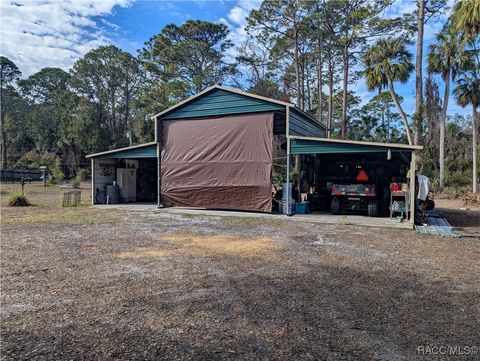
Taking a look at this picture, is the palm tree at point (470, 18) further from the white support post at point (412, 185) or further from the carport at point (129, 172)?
the carport at point (129, 172)

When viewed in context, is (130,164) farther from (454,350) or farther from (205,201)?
(454,350)

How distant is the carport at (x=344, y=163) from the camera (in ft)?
33.4

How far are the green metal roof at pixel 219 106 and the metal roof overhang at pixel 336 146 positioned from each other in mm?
1416

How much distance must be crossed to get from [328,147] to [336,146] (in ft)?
0.80

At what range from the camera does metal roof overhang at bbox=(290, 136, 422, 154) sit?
9.52 metres

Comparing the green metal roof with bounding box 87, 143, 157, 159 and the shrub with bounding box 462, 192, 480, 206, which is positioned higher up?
the green metal roof with bounding box 87, 143, 157, 159

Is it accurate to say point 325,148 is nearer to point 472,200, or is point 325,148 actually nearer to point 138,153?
point 138,153

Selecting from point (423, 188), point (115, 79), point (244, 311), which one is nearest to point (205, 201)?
point (423, 188)

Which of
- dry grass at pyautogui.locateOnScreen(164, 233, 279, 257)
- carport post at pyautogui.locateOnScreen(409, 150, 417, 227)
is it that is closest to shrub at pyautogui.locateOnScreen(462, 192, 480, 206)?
carport post at pyautogui.locateOnScreen(409, 150, 417, 227)

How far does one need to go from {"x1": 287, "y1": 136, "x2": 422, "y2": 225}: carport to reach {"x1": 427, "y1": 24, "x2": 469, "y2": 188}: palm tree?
37.0 ft

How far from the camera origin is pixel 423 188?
1030 centimetres

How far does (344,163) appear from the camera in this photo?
42.2 ft

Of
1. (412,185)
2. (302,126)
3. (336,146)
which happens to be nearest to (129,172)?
(302,126)

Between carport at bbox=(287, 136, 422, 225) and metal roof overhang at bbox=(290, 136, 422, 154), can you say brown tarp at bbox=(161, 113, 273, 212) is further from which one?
carport at bbox=(287, 136, 422, 225)
